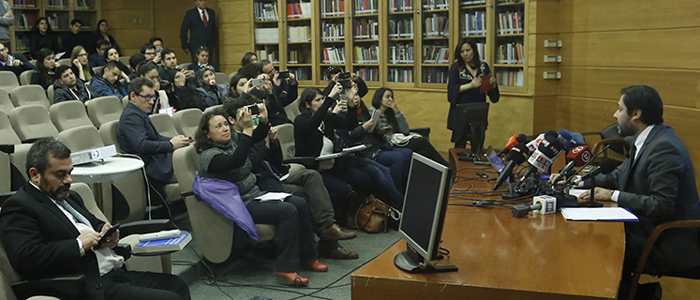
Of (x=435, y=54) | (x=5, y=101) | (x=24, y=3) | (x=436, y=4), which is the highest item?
(x=24, y=3)

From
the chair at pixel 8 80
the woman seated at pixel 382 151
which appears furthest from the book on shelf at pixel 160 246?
the chair at pixel 8 80

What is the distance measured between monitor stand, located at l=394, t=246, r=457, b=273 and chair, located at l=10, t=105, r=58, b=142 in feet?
11.9

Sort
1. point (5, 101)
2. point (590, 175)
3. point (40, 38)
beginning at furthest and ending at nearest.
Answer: point (40, 38), point (5, 101), point (590, 175)

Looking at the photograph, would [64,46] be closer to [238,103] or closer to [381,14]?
[381,14]

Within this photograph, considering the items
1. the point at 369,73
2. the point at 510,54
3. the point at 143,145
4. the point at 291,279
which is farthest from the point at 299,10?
the point at 291,279

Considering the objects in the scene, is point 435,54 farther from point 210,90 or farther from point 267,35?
point 210,90

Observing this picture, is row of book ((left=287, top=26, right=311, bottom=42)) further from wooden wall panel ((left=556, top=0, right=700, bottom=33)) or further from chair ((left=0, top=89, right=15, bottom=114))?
chair ((left=0, top=89, right=15, bottom=114))

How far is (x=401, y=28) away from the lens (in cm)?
802

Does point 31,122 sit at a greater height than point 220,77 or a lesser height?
lesser

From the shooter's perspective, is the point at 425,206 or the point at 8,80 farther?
the point at 8,80

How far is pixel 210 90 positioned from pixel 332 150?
2.44m

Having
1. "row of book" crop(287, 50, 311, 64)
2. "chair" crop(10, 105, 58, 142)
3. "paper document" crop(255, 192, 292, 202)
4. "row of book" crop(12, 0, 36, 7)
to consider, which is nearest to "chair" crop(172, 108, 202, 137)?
"chair" crop(10, 105, 58, 142)

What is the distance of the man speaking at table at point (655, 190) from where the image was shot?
9.45 ft

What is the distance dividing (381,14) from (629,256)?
562 centimetres
